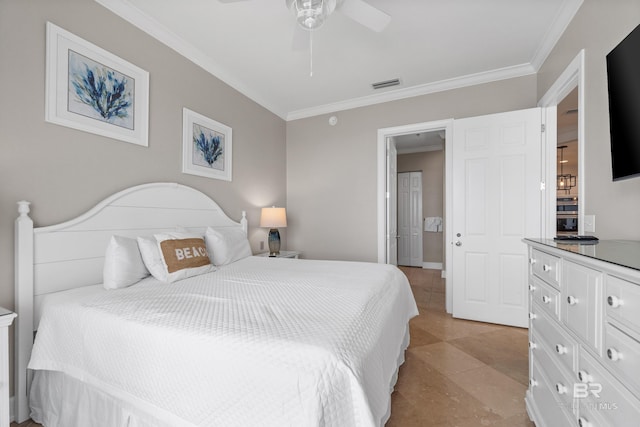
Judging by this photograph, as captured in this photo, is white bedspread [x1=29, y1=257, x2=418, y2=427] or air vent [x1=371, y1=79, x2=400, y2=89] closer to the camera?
white bedspread [x1=29, y1=257, x2=418, y2=427]

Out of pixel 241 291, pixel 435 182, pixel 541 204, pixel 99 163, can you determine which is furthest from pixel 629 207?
pixel 435 182

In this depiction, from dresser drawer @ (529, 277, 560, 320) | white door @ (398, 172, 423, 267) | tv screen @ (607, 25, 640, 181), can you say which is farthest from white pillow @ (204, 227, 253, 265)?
white door @ (398, 172, 423, 267)

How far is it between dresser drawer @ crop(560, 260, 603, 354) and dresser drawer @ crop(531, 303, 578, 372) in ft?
0.25

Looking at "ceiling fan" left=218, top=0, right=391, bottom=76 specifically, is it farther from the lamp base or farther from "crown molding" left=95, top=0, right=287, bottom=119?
the lamp base

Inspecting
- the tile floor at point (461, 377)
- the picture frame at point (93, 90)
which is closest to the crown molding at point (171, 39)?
the picture frame at point (93, 90)

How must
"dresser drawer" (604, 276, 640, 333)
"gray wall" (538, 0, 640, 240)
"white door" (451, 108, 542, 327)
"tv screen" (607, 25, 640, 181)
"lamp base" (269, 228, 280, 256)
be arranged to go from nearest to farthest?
"dresser drawer" (604, 276, 640, 333) → "tv screen" (607, 25, 640, 181) → "gray wall" (538, 0, 640, 240) → "white door" (451, 108, 542, 327) → "lamp base" (269, 228, 280, 256)

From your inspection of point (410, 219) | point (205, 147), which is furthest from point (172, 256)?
point (410, 219)

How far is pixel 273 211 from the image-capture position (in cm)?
356

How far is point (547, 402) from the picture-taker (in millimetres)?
1338

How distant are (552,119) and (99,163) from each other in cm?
407

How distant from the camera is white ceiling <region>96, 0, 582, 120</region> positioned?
7.12ft

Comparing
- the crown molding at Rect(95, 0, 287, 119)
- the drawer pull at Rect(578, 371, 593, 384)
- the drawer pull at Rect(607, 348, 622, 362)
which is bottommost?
the drawer pull at Rect(578, 371, 593, 384)

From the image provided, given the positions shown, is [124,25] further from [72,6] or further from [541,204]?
[541,204]

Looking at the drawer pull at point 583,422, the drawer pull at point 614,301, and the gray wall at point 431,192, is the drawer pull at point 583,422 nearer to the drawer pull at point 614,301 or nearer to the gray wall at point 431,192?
the drawer pull at point 614,301
